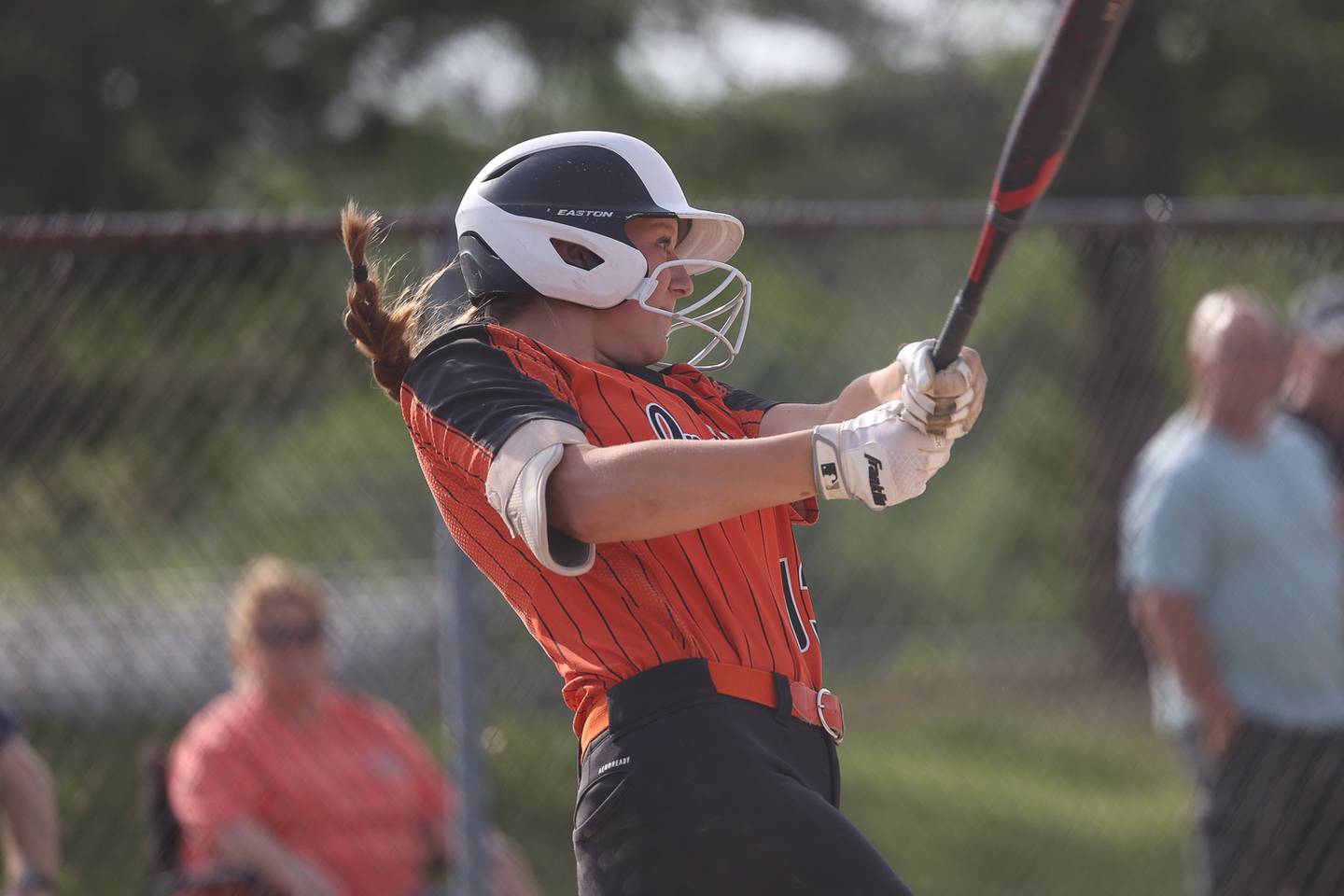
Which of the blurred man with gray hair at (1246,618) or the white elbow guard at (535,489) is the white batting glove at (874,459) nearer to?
the white elbow guard at (535,489)

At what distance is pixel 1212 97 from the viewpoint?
9172 mm

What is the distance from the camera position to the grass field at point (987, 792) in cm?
636

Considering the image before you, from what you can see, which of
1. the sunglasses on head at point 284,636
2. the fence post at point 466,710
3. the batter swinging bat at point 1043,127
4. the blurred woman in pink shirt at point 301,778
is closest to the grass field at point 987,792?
the blurred woman in pink shirt at point 301,778

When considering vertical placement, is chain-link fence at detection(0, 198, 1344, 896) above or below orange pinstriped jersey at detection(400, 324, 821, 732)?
below

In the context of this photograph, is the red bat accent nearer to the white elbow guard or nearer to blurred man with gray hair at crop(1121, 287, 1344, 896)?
the white elbow guard

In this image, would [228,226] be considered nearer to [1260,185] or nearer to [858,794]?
[858,794]

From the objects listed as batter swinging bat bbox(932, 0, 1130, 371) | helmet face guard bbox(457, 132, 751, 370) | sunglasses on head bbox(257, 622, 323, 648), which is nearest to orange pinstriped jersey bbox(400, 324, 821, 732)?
helmet face guard bbox(457, 132, 751, 370)

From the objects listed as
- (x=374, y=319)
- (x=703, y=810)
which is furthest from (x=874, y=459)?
(x=374, y=319)

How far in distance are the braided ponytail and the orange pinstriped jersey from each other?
0.07m

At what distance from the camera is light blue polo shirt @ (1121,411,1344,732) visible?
15.8 ft

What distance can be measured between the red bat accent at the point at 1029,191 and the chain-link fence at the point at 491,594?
1.97m

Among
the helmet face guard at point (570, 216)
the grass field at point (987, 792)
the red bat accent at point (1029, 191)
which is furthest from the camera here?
the grass field at point (987, 792)

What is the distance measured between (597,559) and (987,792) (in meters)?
5.39

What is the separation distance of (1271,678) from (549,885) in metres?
2.90
